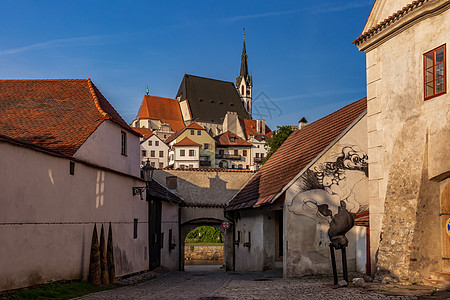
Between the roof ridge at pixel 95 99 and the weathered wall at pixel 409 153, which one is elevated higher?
the roof ridge at pixel 95 99

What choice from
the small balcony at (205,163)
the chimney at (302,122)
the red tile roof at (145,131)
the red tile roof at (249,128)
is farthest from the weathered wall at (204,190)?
the red tile roof at (249,128)

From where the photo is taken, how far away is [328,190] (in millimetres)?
19625

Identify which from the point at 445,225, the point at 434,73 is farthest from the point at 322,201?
the point at 434,73

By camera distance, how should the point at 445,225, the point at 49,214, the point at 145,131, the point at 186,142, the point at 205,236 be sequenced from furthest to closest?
the point at 145,131
the point at 186,142
the point at 205,236
the point at 49,214
the point at 445,225

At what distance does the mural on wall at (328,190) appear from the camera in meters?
19.5

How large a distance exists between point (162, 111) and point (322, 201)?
109915mm

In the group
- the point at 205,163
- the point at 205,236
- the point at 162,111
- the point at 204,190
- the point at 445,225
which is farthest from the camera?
the point at 162,111

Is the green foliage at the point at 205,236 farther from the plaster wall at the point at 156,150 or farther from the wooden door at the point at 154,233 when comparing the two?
the wooden door at the point at 154,233

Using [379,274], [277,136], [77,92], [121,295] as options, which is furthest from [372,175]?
[277,136]

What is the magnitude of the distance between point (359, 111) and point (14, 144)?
1358 centimetres

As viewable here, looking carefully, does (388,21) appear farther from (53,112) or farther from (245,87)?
(245,87)

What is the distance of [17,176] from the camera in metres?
11.8

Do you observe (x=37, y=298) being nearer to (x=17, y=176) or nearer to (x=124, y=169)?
(x=17, y=176)

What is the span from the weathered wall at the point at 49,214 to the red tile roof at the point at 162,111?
107 m
